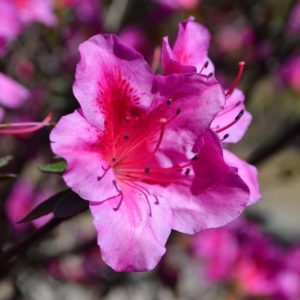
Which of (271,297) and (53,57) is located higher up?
(53,57)

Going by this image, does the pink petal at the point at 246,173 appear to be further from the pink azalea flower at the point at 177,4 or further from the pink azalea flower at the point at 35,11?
the pink azalea flower at the point at 177,4

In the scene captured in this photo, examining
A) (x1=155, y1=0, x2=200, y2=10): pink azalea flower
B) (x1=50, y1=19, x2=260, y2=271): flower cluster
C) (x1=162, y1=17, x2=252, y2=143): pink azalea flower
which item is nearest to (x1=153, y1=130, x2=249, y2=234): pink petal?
(x1=50, y1=19, x2=260, y2=271): flower cluster

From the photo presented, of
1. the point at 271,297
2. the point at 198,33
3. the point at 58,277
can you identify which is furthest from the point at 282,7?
the point at 198,33

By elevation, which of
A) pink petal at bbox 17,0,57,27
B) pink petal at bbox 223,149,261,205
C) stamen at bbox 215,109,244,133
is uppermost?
stamen at bbox 215,109,244,133

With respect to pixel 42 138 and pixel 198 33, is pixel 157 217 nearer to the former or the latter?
pixel 198 33

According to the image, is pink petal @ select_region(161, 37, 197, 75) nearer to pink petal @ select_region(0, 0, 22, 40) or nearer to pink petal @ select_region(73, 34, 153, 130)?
pink petal @ select_region(73, 34, 153, 130)

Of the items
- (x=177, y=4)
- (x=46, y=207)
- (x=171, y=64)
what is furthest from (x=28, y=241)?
(x=177, y=4)

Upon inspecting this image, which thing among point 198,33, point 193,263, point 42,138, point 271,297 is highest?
point 198,33

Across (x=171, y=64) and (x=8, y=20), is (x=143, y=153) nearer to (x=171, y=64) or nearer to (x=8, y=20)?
(x=171, y=64)
